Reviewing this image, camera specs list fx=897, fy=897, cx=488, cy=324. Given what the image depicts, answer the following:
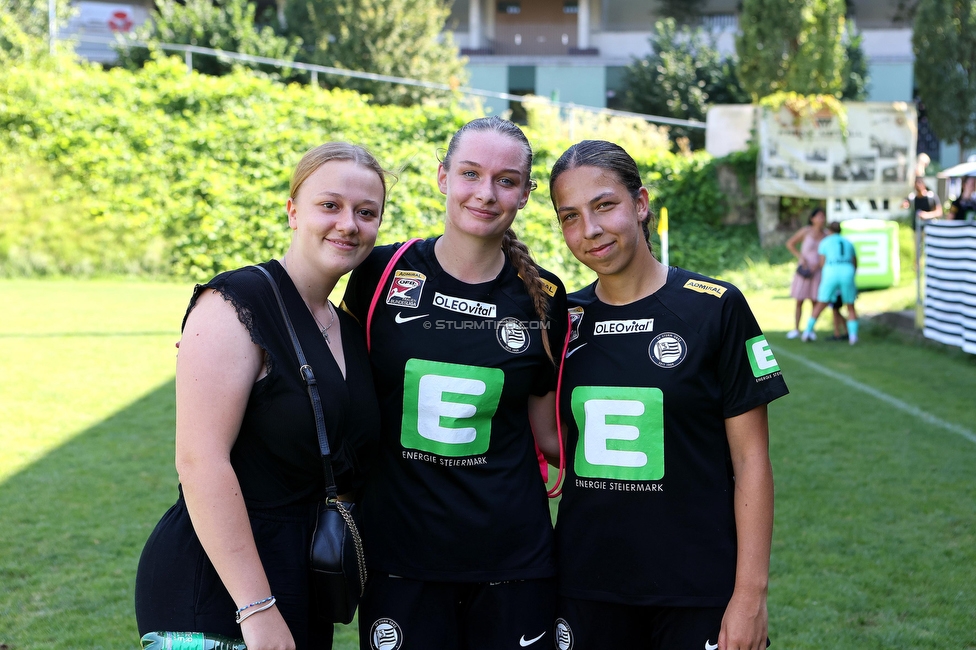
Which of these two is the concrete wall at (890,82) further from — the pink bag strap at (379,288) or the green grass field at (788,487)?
the pink bag strap at (379,288)

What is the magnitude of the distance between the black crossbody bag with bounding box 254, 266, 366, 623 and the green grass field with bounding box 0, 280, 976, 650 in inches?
83.9

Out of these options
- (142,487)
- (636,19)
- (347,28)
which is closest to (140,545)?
(142,487)

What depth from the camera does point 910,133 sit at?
59.2ft

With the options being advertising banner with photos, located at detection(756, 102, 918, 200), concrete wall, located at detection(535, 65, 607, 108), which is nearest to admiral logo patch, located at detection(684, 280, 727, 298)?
advertising banner with photos, located at detection(756, 102, 918, 200)

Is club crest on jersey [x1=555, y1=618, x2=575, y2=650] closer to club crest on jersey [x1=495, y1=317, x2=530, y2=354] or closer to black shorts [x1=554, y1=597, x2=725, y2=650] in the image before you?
black shorts [x1=554, y1=597, x2=725, y2=650]

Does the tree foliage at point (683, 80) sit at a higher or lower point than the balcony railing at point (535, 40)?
lower

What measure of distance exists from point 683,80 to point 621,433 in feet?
90.9

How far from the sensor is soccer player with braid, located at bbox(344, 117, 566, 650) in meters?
2.50

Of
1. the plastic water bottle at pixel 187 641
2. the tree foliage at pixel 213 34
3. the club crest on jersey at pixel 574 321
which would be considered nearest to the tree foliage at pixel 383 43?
the tree foliage at pixel 213 34

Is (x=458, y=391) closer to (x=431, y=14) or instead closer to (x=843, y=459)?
(x=843, y=459)

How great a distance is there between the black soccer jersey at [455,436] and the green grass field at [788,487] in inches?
77.4

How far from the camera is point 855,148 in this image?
18.1 m

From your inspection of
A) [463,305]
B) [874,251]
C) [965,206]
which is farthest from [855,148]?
[463,305]

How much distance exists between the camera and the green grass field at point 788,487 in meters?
4.41
